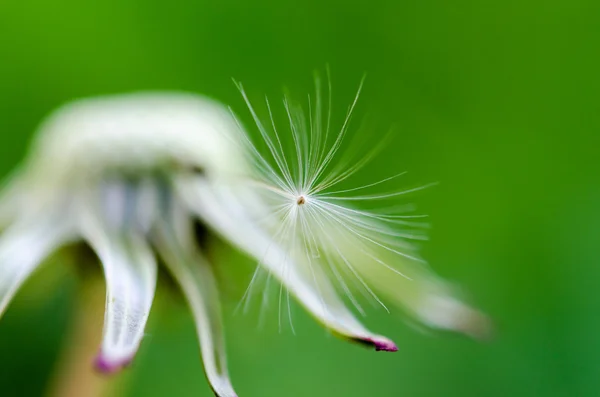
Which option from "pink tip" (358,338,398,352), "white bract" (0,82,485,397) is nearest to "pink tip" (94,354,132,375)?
"white bract" (0,82,485,397)

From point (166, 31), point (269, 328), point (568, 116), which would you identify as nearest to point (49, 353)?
point (269, 328)

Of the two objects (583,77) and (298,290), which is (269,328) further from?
(583,77)

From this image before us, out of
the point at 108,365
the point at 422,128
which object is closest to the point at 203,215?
the point at 108,365

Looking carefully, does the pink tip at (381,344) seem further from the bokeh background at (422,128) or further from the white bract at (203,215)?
the bokeh background at (422,128)

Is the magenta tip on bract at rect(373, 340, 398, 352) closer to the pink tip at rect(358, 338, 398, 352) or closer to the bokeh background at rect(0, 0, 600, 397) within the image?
the pink tip at rect(358, 338, 398, 352)

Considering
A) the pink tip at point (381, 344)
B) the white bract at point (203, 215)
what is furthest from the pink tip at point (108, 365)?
the pink tip at point (381, 344)

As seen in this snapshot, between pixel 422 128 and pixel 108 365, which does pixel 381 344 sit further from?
pixel 422 128
